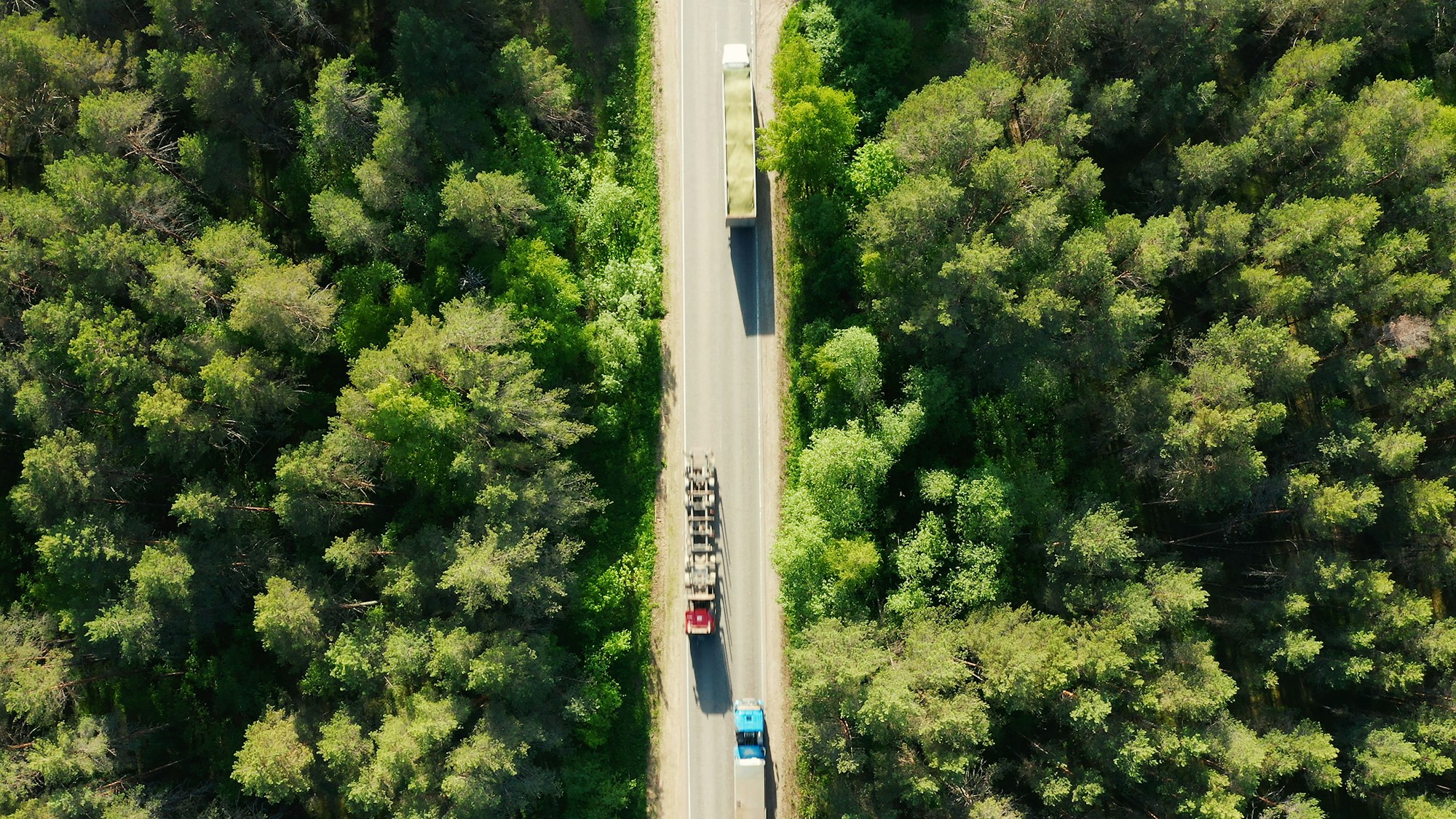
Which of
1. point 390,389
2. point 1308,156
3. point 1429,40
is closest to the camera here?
→ point 390,389

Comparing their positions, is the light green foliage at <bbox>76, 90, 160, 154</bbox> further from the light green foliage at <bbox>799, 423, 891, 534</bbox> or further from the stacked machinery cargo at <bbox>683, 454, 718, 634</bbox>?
the light green foliage at <bbox>799, 423, 891, 534</bbox>

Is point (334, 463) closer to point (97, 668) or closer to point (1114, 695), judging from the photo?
point (97, 668)

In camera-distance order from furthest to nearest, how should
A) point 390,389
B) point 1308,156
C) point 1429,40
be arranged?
point 1429,40 < point 1308,156 < point 390,389

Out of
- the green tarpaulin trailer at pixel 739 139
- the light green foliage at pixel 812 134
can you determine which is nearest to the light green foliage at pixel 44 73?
the green tarpaulin trailer at pixel 739 139

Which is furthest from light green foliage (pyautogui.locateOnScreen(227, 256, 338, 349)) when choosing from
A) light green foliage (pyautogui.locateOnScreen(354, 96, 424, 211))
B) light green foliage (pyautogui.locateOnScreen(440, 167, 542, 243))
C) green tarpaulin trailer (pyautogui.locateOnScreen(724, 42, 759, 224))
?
green tarpaulin trailer (pyautogui.locateOnScreen(724, 42, 759, 224))

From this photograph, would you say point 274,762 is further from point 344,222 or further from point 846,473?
point 846,473

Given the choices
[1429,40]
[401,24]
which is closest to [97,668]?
[401,24]
